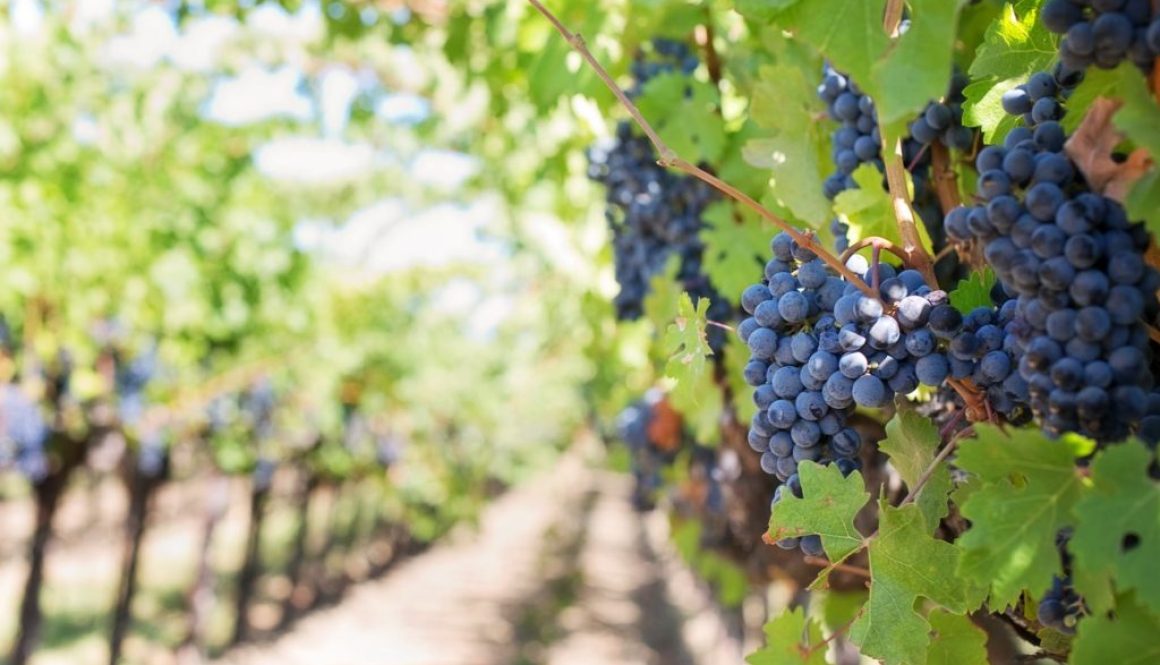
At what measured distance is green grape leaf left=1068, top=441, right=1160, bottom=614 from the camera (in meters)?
0.88

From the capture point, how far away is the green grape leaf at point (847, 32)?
3.40ft

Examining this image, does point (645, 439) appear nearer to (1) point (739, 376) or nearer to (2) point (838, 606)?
(2) point (838, 606)

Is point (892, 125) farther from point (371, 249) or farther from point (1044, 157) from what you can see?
point (371, 249)

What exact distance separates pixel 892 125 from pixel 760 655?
2.45ft

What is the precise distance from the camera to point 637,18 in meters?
2.42

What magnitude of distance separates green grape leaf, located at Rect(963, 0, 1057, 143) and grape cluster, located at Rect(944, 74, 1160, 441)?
0.87 feet

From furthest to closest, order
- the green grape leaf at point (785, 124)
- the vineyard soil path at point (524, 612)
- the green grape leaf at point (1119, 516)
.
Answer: the vineyard soil path at point (524, 612) < the green grape leaf at point (785, 124) < the green grape leaf at point (1119, 516)

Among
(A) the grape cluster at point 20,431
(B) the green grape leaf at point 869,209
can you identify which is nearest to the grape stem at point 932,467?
(B) the green grape leaf at point 869,209

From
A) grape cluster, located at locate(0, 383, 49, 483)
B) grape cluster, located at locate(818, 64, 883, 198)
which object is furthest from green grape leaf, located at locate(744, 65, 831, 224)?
grape cluster, located at locate(0, 383, 49, 483)

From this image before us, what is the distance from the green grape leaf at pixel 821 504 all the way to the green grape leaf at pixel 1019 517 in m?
0.23

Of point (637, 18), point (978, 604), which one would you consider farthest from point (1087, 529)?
point (637, 18)

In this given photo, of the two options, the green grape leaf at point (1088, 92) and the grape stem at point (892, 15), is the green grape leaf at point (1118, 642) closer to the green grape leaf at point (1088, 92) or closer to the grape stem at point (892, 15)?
the green grape leaf at point (1088, 92)

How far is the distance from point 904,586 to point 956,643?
157 mm

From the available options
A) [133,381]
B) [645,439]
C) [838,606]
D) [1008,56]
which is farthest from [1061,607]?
[133,381]
